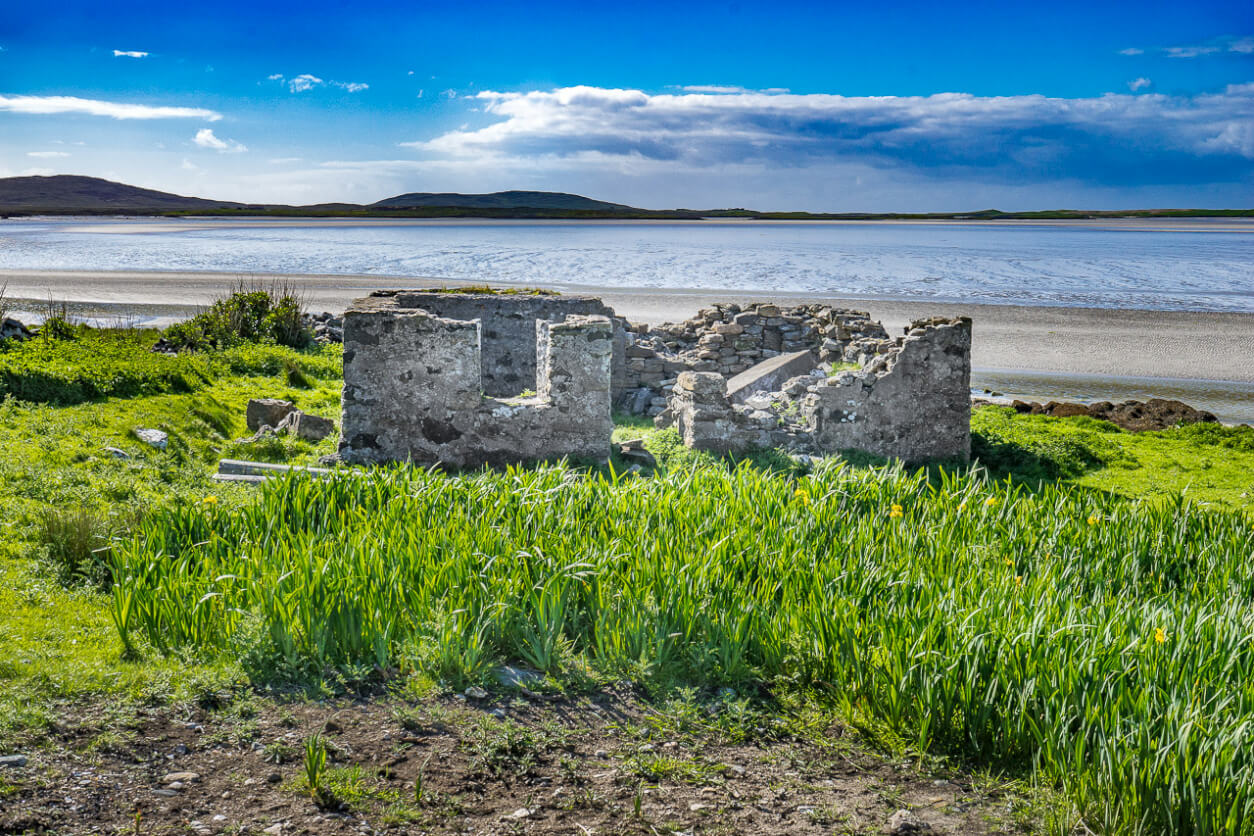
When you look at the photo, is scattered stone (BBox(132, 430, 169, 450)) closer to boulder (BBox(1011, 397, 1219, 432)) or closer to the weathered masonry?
the weathered masonry

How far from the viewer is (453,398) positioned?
Result: 415 inches

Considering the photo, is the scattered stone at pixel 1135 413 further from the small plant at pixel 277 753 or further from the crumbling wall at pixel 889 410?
the small plant at pixel 277 753

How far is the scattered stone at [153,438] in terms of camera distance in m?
10.5

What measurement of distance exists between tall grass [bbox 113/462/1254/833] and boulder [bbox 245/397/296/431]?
606cm

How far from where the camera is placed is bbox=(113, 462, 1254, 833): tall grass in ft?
13.0

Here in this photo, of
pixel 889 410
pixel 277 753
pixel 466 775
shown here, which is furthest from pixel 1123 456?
pixel 277 753

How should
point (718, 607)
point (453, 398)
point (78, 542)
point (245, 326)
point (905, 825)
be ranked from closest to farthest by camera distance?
point (905, 825), point (718, 607), point (78, 542), point (453, 398), point (245, 326)

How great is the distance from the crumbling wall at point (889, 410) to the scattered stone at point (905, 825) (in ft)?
26.6

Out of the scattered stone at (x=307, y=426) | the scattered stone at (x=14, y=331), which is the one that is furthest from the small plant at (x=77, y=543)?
the scattered stone at (x=14, y=331)

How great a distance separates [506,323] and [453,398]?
4.99 metres

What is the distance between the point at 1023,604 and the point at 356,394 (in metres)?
7.65

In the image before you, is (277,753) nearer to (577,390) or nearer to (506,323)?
(577,390)

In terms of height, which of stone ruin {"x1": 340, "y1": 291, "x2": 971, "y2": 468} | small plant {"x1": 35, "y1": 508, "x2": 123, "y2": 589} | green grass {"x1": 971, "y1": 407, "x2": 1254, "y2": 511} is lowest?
green grass {"x1": 971, "y1": 407, "x2": 1254, "y2": 511}

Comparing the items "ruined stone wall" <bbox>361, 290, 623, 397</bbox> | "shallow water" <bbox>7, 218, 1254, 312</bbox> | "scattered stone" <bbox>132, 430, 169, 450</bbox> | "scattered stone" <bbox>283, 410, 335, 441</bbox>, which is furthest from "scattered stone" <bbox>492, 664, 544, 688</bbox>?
"shallow water" <bbox>7, 218, 1254, 312</bbox>
